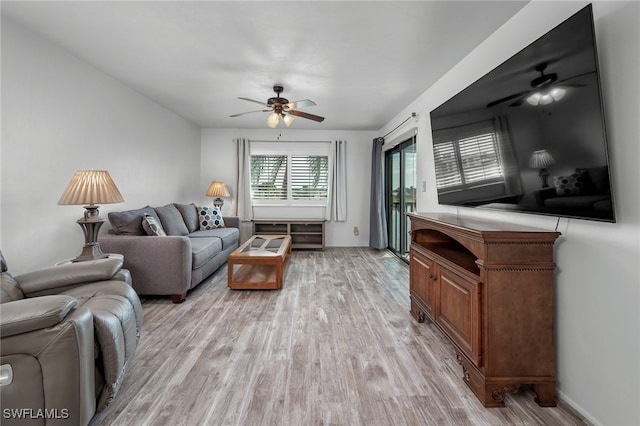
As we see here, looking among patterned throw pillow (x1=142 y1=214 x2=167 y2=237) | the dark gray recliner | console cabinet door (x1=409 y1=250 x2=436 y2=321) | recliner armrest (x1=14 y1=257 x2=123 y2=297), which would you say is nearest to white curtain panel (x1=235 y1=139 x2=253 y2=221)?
patterned throw pillow (x1=142 y1=214 x2=167 y2=237)

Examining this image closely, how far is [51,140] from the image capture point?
2383mm

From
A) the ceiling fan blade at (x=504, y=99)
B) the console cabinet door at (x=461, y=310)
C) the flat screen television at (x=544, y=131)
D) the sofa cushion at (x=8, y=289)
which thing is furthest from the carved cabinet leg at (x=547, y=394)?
the sofa cushion at (x=8, y=289)

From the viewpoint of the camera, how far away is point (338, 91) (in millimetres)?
3418

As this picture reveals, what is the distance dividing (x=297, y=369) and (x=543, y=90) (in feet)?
6.97

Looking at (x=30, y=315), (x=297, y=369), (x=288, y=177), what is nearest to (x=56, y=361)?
(x=30, y=315)

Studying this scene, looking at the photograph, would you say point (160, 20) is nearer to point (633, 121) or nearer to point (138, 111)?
point (138, 111)

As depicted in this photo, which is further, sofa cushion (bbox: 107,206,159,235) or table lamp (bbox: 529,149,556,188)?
sofa cushion (bbox: 107,206,159,235)

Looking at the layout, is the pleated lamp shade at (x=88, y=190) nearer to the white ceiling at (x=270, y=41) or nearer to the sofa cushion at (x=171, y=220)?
the white ceiling at (x=270, y=41)

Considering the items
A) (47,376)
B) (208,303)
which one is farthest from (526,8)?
(208,303)

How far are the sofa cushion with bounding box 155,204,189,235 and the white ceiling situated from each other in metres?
1.60

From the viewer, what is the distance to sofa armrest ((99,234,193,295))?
2.77 m

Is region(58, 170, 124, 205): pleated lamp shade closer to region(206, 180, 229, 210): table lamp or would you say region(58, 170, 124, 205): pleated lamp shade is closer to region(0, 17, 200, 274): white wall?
region(0, 17, 200, 274): white wall

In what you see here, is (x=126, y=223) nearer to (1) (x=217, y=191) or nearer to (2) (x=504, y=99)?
(1) (x=217, y=191)

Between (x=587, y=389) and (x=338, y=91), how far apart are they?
3.38m
